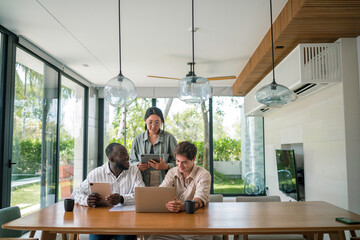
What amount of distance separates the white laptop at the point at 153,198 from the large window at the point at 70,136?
3.88m

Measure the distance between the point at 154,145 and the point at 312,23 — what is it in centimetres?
198

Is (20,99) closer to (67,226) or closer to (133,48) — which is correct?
(133,48)

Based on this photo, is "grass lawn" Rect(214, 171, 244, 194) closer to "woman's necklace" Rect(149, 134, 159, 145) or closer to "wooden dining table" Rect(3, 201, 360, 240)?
"woman's necklace" Rect(149, 134, 159, 145)

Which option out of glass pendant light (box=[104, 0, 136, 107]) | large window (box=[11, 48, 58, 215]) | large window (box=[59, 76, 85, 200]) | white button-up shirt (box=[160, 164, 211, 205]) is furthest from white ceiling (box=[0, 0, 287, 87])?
white button-up shirt (box=[160, 164, 211, 205])

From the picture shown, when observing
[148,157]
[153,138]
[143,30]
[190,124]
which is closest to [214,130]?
[190,124]

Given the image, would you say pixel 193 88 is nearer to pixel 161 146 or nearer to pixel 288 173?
pixel 161 146

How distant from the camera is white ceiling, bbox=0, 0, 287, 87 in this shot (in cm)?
344

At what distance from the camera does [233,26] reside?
4.01m

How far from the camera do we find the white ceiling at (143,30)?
344 cm

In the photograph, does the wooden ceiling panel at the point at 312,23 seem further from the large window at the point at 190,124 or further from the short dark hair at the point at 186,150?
the large window at the point at 190,124

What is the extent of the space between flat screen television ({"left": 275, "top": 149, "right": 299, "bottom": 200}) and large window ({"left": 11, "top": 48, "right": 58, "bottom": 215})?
12.0ft

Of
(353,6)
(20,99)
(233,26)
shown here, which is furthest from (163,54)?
(353,6)

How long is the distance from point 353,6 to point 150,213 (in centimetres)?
243

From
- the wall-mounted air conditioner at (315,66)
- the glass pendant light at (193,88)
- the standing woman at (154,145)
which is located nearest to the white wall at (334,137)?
the wall-mounted air conditioner at (315,66)
